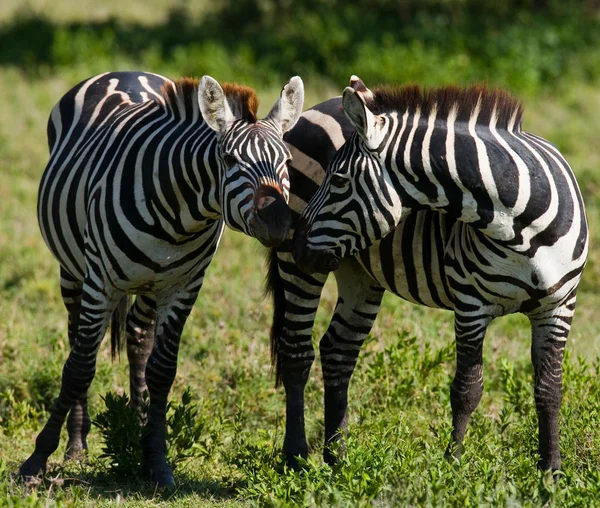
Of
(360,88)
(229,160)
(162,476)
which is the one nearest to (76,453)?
(162,476)

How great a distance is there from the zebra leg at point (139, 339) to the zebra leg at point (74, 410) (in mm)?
343

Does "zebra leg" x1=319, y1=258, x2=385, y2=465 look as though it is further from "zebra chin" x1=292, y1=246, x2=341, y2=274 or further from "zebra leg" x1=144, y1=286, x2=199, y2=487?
"zebra leg" x1=144, y1=286, x2=199, y2=487

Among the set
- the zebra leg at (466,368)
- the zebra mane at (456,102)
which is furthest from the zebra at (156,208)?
the zebra leg at (466,368)

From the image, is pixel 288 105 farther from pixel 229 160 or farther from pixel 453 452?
pixel 453 452

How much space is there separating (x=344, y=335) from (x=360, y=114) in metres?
1.78

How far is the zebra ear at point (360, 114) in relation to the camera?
15.1 ft

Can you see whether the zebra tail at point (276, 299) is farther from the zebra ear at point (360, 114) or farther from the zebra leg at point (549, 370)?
the zebra leg at point (549, 370)

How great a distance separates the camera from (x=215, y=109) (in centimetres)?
488

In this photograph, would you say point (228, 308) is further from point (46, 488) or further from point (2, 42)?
point (2, 42)

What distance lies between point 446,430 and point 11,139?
9280 millimetres

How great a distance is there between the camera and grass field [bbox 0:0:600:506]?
4.57m

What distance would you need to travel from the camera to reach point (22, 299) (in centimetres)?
847

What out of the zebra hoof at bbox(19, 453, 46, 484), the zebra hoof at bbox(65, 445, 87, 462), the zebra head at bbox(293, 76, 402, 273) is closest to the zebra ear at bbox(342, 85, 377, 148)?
the zebra head at bbox(293, 76, 402, 273)

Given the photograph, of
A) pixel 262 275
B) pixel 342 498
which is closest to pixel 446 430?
pixel 342 498
